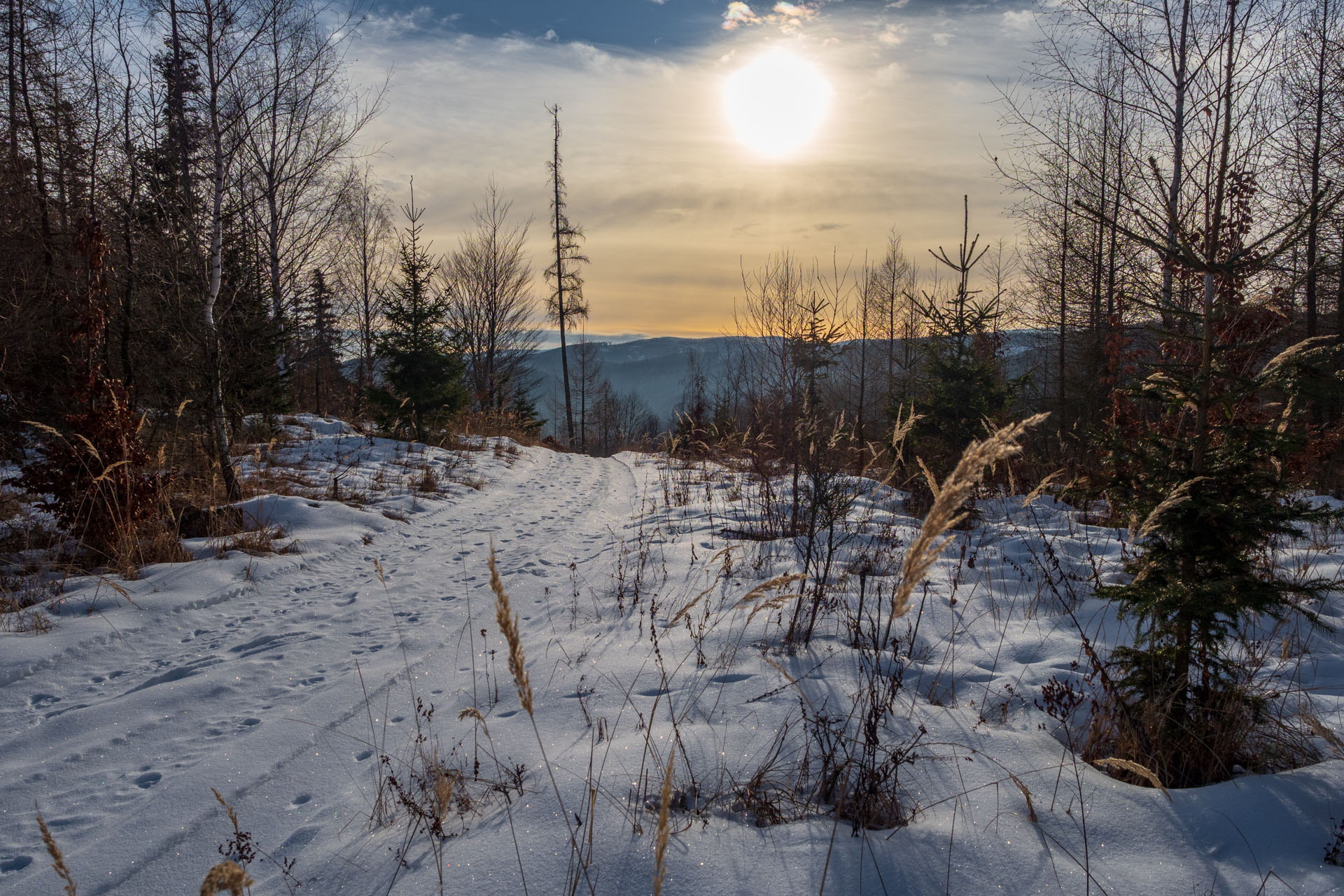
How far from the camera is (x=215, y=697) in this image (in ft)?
9.96

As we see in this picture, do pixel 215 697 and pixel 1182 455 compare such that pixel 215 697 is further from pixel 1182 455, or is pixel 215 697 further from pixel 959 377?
pixel 959 377

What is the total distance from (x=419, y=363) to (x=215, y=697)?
36.4 feet

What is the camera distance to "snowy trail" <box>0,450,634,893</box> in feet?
6.79

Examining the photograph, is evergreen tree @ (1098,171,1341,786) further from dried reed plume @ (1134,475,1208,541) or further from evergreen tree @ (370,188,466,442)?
evergreen tree @ (370,188,466,442)

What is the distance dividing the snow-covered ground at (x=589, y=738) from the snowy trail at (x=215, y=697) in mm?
16

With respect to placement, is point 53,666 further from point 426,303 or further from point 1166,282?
point 1166,282

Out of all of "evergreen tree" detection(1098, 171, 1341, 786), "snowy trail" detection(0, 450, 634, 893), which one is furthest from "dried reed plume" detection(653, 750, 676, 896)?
"evergreen tree" detection(1098, 171, 1341, 786)

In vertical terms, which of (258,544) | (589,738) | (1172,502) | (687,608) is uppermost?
(1172,502)

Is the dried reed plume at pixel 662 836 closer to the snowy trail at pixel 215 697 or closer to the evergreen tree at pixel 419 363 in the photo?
the snowy trail at pixel 215 697

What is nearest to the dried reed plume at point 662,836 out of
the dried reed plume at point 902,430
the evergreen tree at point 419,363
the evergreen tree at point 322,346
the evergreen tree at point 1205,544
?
the dried reed plume at point 902,430

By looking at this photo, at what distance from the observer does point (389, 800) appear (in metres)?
2.18

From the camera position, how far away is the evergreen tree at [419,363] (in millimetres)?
13055

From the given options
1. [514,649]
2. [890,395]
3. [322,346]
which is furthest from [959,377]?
[322,346]

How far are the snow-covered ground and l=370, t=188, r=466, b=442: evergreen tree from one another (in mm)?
8050
